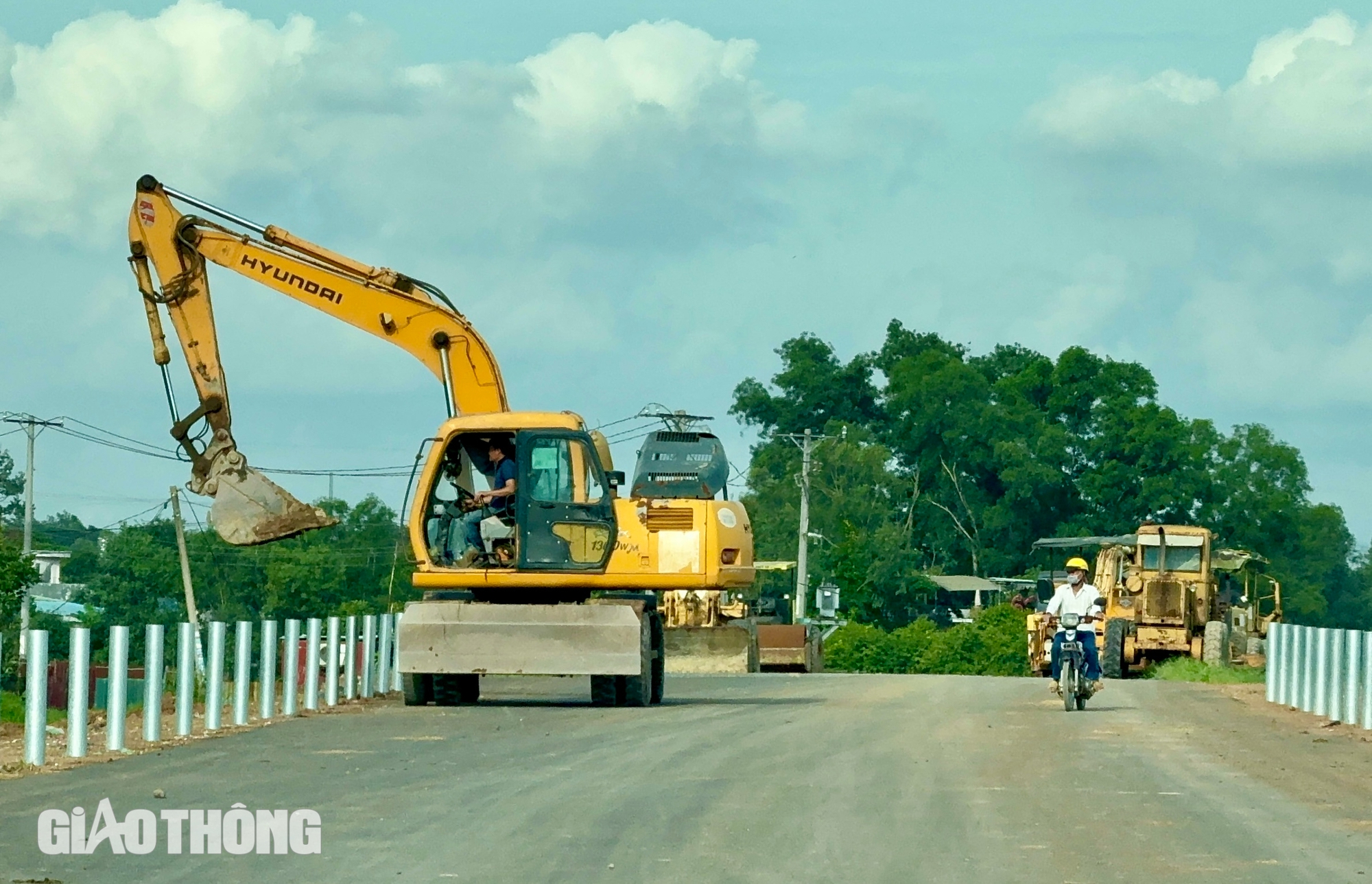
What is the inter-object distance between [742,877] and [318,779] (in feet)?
17.1

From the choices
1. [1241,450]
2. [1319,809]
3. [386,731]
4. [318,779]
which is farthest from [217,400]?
[1241,450]

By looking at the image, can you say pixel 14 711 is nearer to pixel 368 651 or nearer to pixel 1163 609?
pixel 368 651

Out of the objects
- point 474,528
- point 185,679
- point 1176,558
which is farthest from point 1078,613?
point 1176,558

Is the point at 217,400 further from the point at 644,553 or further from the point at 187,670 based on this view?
the point at 187,670

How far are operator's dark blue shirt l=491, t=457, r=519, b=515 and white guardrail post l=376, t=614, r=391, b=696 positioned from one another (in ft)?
11.7

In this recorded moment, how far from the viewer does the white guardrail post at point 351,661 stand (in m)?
25.7

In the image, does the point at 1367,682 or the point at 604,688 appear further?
the point at 604,688

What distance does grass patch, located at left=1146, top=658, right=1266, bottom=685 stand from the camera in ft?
133

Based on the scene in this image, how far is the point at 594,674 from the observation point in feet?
80.4

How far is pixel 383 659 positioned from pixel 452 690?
9.45 ft

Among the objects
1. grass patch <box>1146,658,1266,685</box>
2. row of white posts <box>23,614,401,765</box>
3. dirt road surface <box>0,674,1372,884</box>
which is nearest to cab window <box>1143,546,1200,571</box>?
grass patch <box>1146,658,1266,685</box>

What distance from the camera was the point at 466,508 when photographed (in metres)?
24.9

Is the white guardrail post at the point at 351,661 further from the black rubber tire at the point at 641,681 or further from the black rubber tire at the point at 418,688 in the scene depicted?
the black rubber tire at the point at 641,681

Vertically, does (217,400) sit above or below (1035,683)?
above
